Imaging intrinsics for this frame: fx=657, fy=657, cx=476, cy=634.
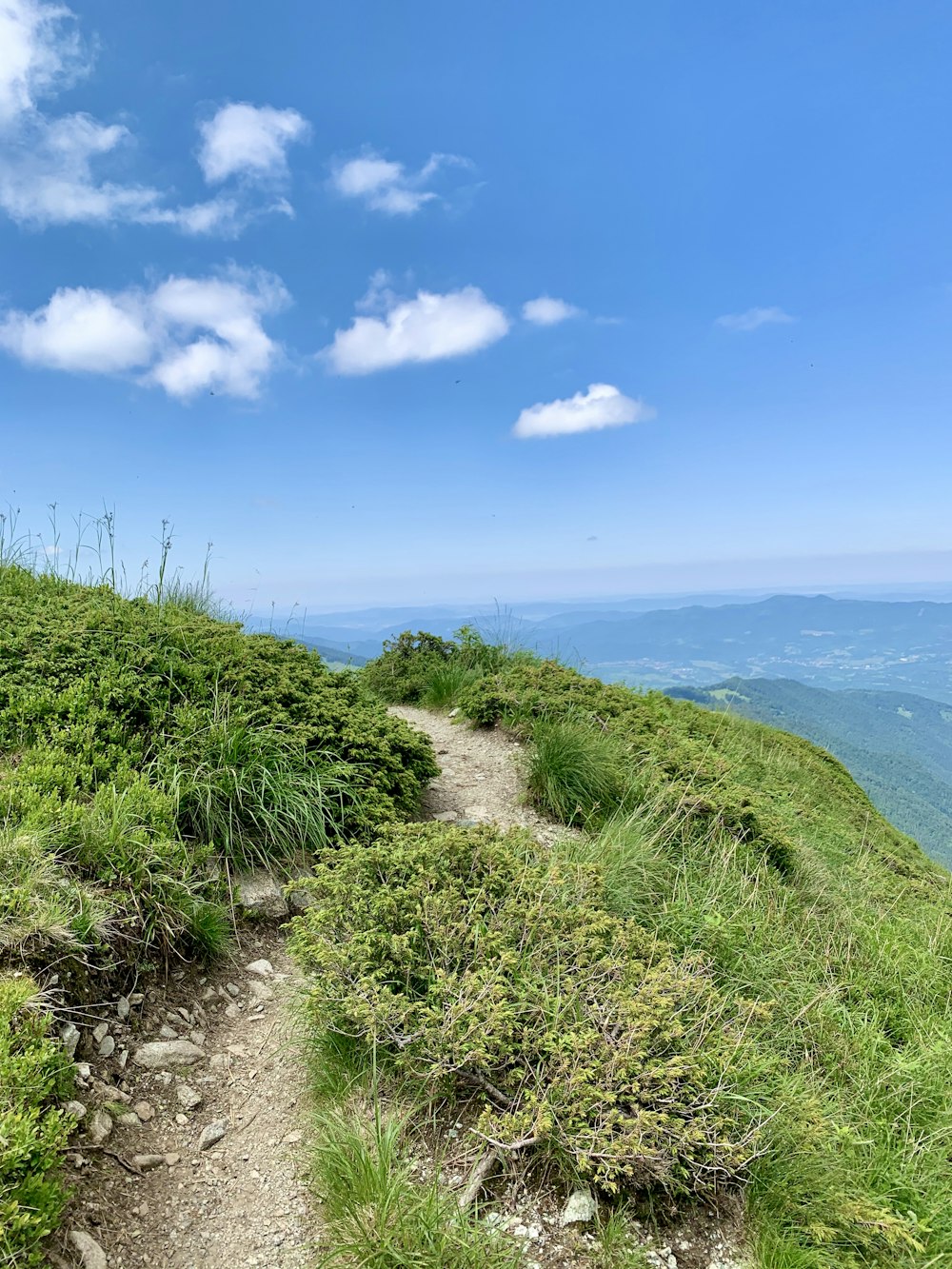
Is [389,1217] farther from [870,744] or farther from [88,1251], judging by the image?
[870,744]

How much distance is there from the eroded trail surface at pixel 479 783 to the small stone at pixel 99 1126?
387 cm

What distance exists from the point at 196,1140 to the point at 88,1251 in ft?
2.46

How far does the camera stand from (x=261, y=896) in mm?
4863

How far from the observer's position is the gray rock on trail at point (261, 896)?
15.7 ft

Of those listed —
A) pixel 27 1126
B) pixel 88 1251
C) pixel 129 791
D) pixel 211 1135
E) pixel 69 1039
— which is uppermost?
pixel 129 791

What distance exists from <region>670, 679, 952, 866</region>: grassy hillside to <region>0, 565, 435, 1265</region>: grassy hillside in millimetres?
7116

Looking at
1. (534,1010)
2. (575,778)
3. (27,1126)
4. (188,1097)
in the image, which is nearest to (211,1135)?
(188,1097)

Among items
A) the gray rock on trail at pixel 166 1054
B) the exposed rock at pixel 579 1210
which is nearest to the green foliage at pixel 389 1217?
the exposed rock at pixel 579 1210

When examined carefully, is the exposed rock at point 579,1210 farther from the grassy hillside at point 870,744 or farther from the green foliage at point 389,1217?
the grassy hillside at point 870,744

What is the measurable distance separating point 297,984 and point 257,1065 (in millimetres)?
616

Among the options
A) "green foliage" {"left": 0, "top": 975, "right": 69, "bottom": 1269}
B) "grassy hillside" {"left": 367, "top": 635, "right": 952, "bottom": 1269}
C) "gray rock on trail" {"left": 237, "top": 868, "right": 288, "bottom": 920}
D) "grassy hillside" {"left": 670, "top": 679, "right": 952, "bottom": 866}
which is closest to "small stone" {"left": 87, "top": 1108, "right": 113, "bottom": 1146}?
"green foliage" {"left": 0, "top": 975, "right": 69, "bottom": 1269}

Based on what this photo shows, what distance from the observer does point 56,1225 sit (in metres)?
2.30

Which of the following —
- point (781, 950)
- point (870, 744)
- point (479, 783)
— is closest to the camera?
point (781, 950)

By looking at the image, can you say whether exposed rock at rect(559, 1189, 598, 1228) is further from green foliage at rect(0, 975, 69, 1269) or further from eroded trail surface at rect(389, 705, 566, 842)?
eroded trail surface at rect(389, 705, 566, 842)
